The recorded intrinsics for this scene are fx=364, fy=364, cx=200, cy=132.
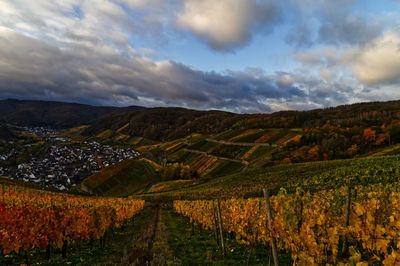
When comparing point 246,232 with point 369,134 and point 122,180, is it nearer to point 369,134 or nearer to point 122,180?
point 122,180

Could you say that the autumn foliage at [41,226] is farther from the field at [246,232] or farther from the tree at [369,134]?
the tree at [369,134]

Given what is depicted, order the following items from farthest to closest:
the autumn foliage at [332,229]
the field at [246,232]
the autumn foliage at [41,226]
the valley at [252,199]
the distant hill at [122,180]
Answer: the distant hill at [122,180], the autumn foliage at [41,226], the valley at [252,199], the field at [246,232], the autumn foliage at [332,229]

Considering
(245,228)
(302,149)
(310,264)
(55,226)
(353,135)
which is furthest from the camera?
(353,135)

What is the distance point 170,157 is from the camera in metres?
194

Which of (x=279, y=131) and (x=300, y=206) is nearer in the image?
(x=300, y=206)

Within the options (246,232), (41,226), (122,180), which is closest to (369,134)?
(122,180)

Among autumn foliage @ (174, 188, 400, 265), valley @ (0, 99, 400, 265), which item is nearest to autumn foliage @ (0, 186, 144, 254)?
valley @ (0, 99, 400, 265)

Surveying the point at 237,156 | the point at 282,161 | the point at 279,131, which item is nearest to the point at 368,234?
the point at 282,161

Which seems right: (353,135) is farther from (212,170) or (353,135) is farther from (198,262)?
(198,262)

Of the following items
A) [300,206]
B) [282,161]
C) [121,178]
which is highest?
[300,206]

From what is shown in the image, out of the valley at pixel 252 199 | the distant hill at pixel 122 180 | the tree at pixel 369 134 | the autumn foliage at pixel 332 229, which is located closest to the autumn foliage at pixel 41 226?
the valley at pixel 252 199

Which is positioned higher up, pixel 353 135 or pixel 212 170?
pixel 353 135

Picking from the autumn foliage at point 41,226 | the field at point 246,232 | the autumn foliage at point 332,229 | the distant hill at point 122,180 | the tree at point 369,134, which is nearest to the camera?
the autumn foliage at point 332,229

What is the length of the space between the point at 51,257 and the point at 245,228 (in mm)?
13325
